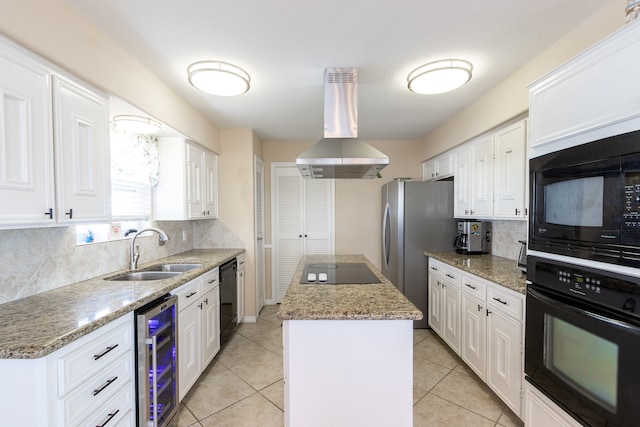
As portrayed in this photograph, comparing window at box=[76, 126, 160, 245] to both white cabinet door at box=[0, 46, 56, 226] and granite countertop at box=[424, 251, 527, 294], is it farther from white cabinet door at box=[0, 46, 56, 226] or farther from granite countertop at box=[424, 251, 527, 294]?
granite countertop at box=[424, 251, 527, 294]

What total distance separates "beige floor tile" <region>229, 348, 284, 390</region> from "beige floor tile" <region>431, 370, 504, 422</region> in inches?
52.5

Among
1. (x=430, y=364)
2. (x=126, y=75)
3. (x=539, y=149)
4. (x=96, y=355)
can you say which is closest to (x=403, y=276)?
(x=430, y=364)

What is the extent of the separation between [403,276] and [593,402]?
219cm

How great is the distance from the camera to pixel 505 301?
196 centimetres

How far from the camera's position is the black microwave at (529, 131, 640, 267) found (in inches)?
40.9

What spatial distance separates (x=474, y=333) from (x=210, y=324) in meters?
2.29

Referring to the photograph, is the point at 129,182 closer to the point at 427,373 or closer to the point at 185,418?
the point at 185,418

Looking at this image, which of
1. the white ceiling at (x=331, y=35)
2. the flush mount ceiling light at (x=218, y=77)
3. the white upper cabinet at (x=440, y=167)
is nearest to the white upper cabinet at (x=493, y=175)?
the white upper cabinet at (x=440, y=167)

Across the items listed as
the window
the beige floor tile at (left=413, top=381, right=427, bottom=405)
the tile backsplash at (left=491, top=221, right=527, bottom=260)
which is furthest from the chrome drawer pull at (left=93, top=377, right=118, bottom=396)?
the tile backsplash at (left=491, top=221, right=527, bottom=260)

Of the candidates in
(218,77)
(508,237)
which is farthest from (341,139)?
(508,237)

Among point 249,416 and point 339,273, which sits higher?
point 339,273

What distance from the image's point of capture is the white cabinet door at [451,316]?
266cm

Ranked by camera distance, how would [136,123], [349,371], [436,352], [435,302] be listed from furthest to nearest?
[435,302] < [436,352] < [136,123] < [349,371]

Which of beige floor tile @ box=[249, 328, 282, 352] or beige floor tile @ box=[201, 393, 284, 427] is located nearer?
beige floor tile @ box=[201, 393, 284, 427]
